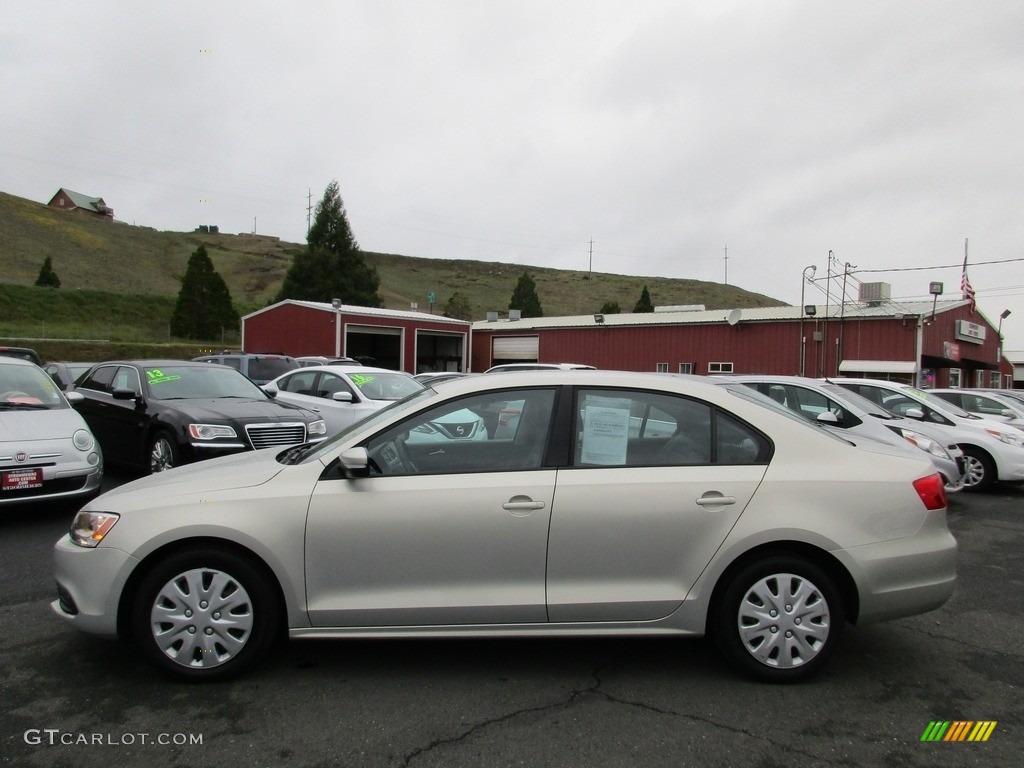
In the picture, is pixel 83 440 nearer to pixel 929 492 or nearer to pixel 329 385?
pixel 329 385

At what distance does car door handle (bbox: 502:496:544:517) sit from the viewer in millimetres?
3422

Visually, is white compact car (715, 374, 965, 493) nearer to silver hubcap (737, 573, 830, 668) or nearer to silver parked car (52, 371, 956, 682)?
silver parked car (52, 371, 956, 682)

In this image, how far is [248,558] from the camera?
3453 millimetres

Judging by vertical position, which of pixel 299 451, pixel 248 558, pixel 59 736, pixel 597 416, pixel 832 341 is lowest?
pixel 59 736

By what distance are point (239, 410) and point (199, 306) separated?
148 feet

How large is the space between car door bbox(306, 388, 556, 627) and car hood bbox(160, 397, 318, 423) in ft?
17.3

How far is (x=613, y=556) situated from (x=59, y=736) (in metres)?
2.51

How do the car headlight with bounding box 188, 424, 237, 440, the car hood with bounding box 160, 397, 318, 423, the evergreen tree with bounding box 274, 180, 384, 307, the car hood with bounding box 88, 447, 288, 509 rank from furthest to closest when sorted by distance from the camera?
the evergreen tree with bounding box 274, 180, 384, 307 < the car hood with bounding box 160, 397, 318, 423 < the car headlight with bounding box 188, 424, 237, 440 < the car hood with bounding box 88, 447, 288, 509

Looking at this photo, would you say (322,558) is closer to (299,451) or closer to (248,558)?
(248,558)

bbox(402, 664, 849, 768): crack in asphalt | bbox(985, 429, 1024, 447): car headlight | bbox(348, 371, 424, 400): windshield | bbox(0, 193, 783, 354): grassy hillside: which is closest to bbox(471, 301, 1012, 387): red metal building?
bbox(985, 429, 1024, 447): car headlight

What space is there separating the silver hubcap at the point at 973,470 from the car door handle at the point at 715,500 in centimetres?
827

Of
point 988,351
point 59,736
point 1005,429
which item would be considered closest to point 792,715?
point 59,736

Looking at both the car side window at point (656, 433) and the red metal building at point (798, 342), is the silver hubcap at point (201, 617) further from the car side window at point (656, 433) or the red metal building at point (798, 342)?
the red metal building at point (798, 342)

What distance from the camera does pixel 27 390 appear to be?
738 cm
